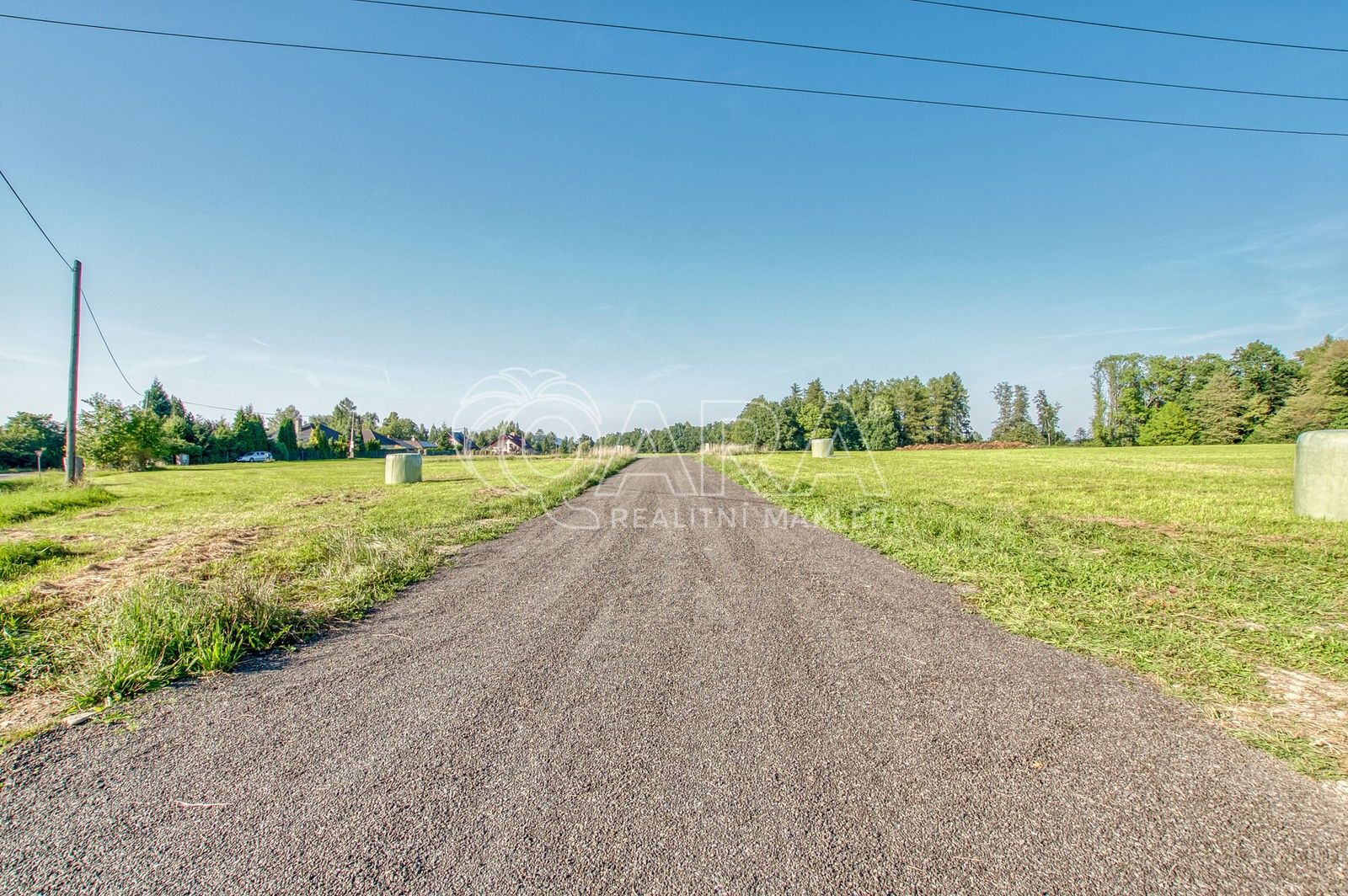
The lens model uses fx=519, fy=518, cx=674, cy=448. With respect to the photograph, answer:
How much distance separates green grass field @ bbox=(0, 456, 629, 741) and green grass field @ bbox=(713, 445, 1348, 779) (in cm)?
620

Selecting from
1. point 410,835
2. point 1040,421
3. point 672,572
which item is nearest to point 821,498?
point 672,572

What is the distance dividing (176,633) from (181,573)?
9.90 feet

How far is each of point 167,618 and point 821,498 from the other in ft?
40.3

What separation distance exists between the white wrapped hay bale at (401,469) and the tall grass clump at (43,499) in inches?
280

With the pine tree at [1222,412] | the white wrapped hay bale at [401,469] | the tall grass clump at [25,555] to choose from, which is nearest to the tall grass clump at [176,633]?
the tall grass clump at [25,555]

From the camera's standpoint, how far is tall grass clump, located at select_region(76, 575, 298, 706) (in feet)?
10.9

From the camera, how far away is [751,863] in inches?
73.7

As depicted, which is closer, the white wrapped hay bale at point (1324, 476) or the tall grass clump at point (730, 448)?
the white wrapped hay bale at point (1324, 476)

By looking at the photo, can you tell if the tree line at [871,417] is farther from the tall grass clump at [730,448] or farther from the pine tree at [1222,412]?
the pine tree at [1222,412]

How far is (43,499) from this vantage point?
43.1 feet

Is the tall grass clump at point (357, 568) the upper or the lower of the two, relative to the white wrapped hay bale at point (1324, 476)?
lower

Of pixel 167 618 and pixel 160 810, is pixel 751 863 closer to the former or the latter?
pixel 160 810

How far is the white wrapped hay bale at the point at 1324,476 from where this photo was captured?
8.64 metres

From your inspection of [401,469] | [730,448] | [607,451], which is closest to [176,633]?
[401,469]
